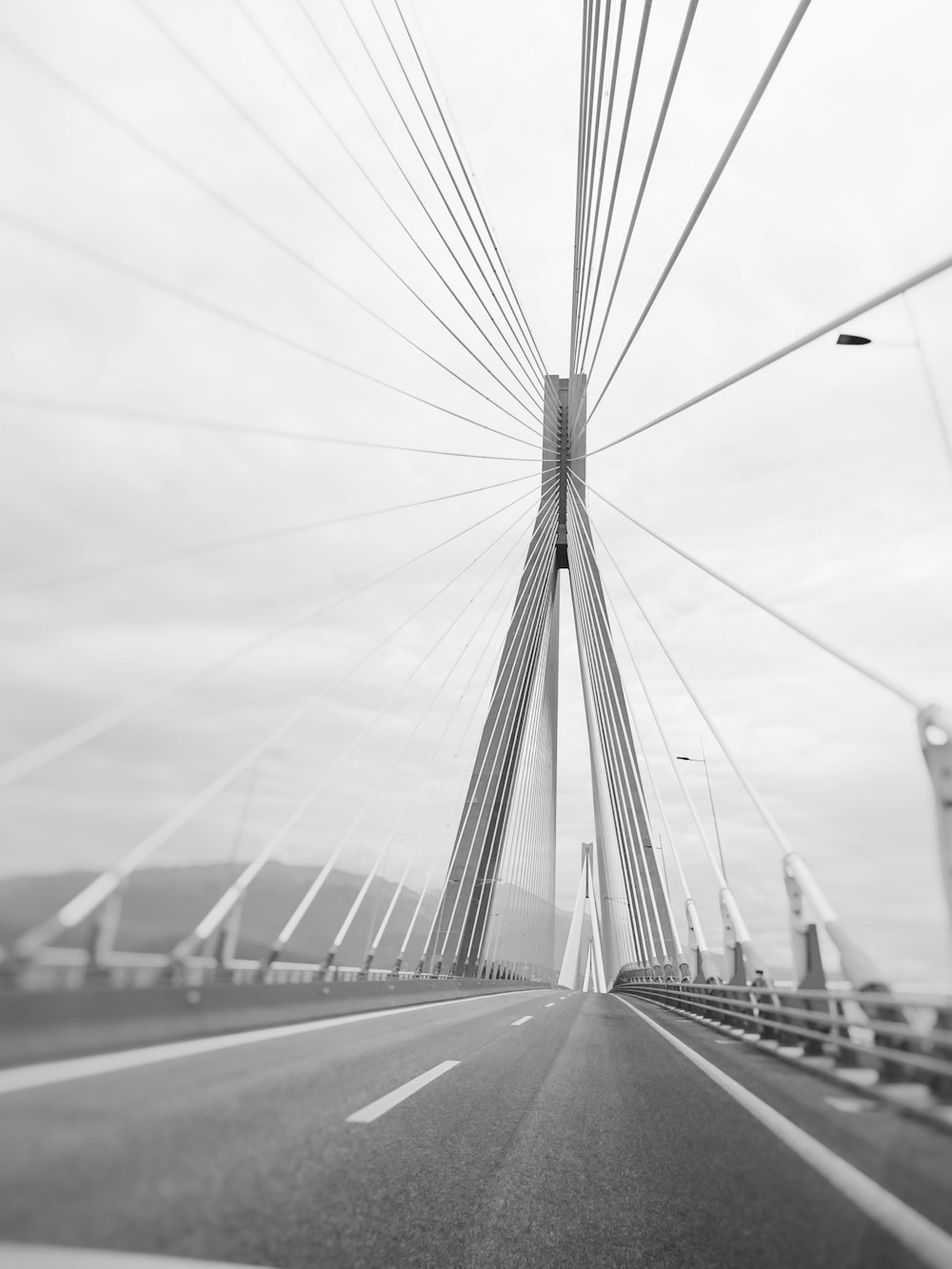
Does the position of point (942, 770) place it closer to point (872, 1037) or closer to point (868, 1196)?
point (872, 1037)

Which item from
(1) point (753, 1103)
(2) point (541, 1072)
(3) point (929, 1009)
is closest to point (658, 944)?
→ (2) point (541, 1072)

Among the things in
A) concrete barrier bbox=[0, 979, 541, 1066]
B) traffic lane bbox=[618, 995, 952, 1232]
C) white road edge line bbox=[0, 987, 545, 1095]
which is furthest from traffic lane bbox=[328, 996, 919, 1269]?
concrete barrier bbox=[0, 979, 541, 1066]

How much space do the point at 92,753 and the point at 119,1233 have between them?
176 centimetres

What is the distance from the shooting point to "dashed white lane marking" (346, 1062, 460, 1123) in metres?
3.80

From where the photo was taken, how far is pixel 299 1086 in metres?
3.53

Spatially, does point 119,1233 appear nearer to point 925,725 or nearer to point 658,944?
point 925,725

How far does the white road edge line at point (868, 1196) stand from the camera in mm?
1861

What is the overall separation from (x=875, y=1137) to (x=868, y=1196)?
0.86 ft

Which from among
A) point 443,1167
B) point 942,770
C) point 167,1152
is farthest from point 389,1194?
point 942,770

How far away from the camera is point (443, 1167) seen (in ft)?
11.9

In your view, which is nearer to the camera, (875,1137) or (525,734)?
(875,1137)

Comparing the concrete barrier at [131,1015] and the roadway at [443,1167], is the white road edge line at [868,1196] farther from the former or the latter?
the concrete barrier at [131,1015]

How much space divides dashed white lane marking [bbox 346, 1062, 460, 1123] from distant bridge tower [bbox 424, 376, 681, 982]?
15676 mm

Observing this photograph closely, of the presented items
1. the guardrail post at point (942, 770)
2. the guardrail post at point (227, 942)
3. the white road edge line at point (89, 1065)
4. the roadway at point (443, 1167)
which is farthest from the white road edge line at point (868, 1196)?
the guardrail post at point (227, 942)
